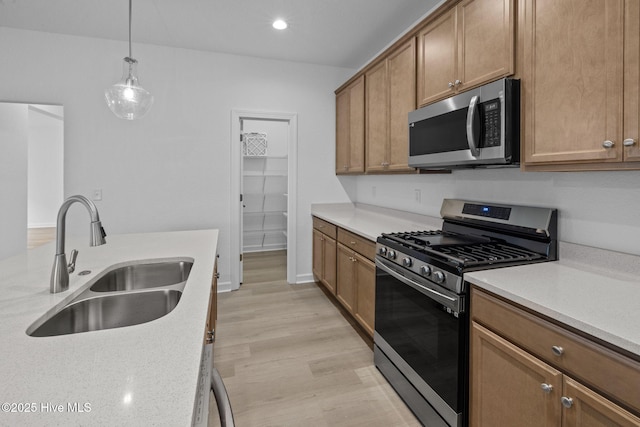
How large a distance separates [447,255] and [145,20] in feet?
10.4

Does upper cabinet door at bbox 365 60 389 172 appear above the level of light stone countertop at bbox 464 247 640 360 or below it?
above

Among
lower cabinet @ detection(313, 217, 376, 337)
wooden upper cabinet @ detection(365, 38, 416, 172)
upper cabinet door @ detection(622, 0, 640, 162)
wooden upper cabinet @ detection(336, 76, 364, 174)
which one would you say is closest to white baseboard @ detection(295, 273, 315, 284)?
lower cabinet @ detection(313, 217, 376, 337)

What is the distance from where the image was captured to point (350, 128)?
3.50m

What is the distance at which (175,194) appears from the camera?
3.48 metres

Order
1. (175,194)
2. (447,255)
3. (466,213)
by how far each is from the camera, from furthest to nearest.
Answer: (175,194), (466,213), (447,255)

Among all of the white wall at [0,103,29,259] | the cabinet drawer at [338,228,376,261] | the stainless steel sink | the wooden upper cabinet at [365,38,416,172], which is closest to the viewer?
the stainless steel sink

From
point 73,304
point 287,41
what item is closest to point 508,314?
point 73,304

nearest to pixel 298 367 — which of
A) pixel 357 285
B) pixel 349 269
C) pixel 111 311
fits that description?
pixel 357 285

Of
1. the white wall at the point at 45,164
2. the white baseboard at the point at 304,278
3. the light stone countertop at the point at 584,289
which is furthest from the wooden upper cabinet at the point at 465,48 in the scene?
the white wall at the point at 45,164

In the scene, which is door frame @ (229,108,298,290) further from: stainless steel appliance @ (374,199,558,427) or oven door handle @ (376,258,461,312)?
oven door handle @ (376,258,461,312)

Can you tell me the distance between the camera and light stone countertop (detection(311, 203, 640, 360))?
0.89 metres

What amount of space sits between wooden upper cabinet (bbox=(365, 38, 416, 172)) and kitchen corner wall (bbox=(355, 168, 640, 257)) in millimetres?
507

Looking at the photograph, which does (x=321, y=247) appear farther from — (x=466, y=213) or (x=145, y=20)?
(x=145, y=20)

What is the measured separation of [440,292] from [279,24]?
8.71 ft
